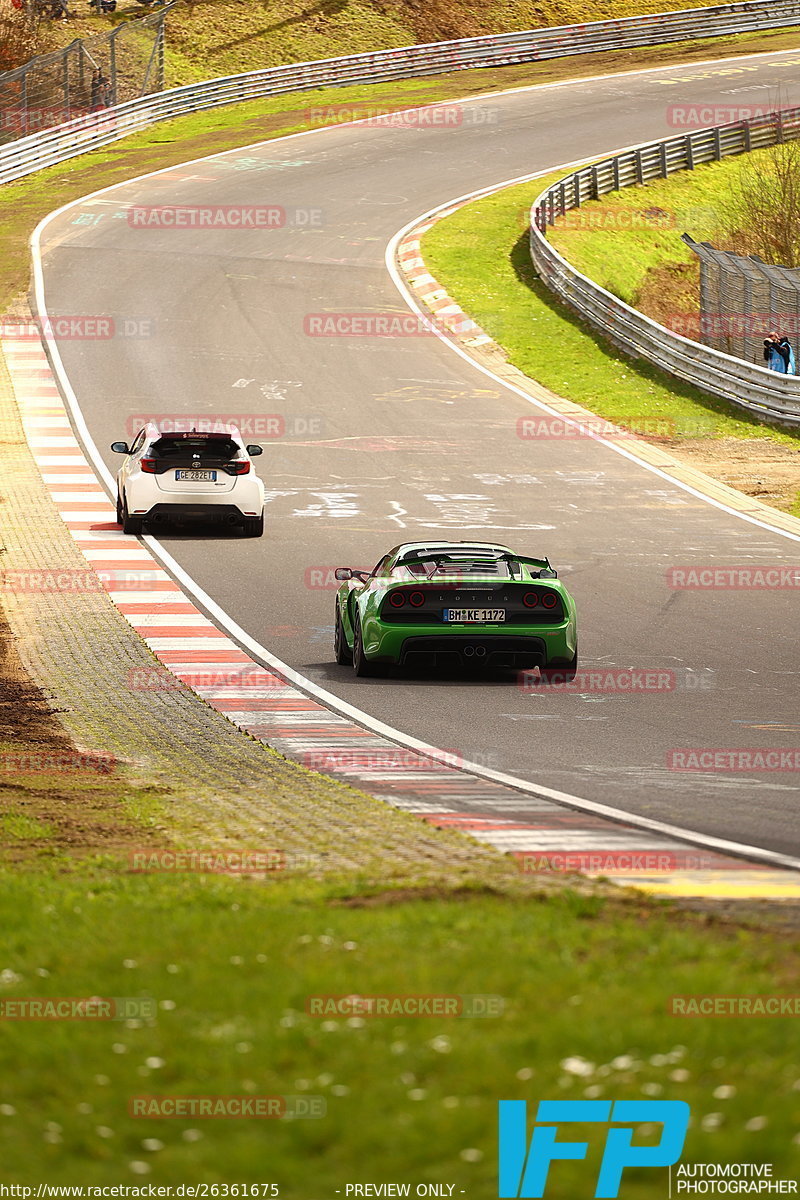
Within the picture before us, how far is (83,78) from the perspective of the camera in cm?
5728

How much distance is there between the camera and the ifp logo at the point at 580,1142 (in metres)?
4.02

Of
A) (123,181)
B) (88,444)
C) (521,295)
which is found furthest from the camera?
(123,181)

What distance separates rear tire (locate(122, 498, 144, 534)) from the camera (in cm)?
2278

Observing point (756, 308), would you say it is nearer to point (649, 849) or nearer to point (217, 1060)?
point (649, 849)

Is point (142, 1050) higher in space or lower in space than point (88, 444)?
higher

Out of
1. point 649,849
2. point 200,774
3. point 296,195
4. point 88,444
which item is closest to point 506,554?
point 200,774

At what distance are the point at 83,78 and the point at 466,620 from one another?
48337mm

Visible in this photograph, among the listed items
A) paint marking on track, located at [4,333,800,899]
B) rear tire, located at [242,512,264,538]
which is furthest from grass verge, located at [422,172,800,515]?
paint marking on track, located at [4,333,800,899]

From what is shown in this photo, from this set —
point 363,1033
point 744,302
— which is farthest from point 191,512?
point 744,302

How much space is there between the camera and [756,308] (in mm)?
36281

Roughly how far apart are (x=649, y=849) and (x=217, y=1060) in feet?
13.3

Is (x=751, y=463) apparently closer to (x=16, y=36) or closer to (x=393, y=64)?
(x=393, y=64)

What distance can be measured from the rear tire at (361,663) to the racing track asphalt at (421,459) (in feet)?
0.66

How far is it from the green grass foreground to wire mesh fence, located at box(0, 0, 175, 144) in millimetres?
53139
